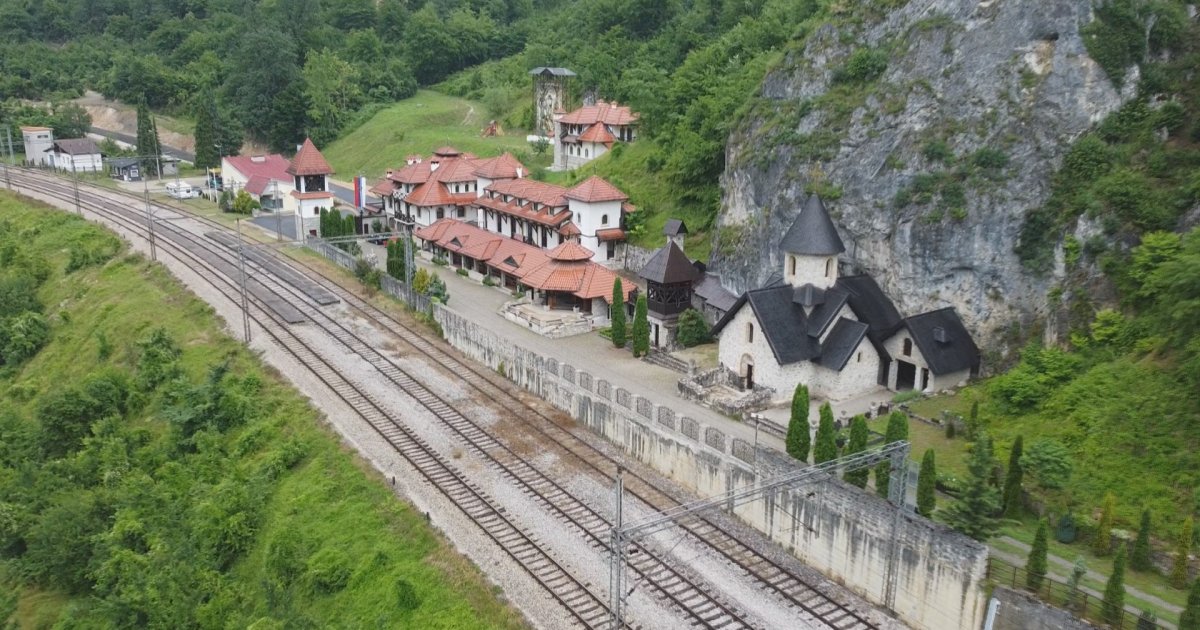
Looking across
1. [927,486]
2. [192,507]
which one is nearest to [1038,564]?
[927,486]

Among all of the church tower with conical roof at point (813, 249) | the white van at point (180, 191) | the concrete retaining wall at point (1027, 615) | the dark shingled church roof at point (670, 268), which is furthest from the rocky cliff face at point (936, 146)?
the white van at point (180, 191)

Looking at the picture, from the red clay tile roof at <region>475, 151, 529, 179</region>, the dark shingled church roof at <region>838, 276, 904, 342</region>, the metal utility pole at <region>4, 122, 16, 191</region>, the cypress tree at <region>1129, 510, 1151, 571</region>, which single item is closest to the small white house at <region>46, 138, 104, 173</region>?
the metal utility pole at <region>4, 122, 16, 191</region>

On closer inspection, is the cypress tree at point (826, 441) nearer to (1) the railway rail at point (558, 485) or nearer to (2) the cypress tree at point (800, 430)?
(2) the cypress tree at point (800, 430)

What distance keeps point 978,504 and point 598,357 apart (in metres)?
23.9

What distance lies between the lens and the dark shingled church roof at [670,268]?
4589cm

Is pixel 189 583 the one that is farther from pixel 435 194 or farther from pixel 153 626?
pixel 435 194

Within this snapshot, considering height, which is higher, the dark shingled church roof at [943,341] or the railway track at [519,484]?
the dark shingled church roof at [943,341]

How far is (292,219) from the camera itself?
255 feet

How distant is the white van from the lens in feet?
281

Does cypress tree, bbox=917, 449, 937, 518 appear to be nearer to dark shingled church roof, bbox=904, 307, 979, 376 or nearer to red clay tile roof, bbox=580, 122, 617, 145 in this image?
dark shingled church roof, bbox=904, 307, 979, 376

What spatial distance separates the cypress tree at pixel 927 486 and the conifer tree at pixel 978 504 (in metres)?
2.40

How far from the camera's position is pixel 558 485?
103 feet

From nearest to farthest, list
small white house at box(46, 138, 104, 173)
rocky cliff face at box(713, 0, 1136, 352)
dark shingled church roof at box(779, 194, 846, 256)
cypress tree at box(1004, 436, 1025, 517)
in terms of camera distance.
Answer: cypress tree at box(1004, 436, 1025, 517) → rocky cliff face at box(713, 0, 1136, 352) → dark shingled church roof at box(779, 194, 846, 256) → small white house at box(46, 138, 104, 173)

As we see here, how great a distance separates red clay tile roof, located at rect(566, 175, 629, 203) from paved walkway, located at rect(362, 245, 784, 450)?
7738mm
